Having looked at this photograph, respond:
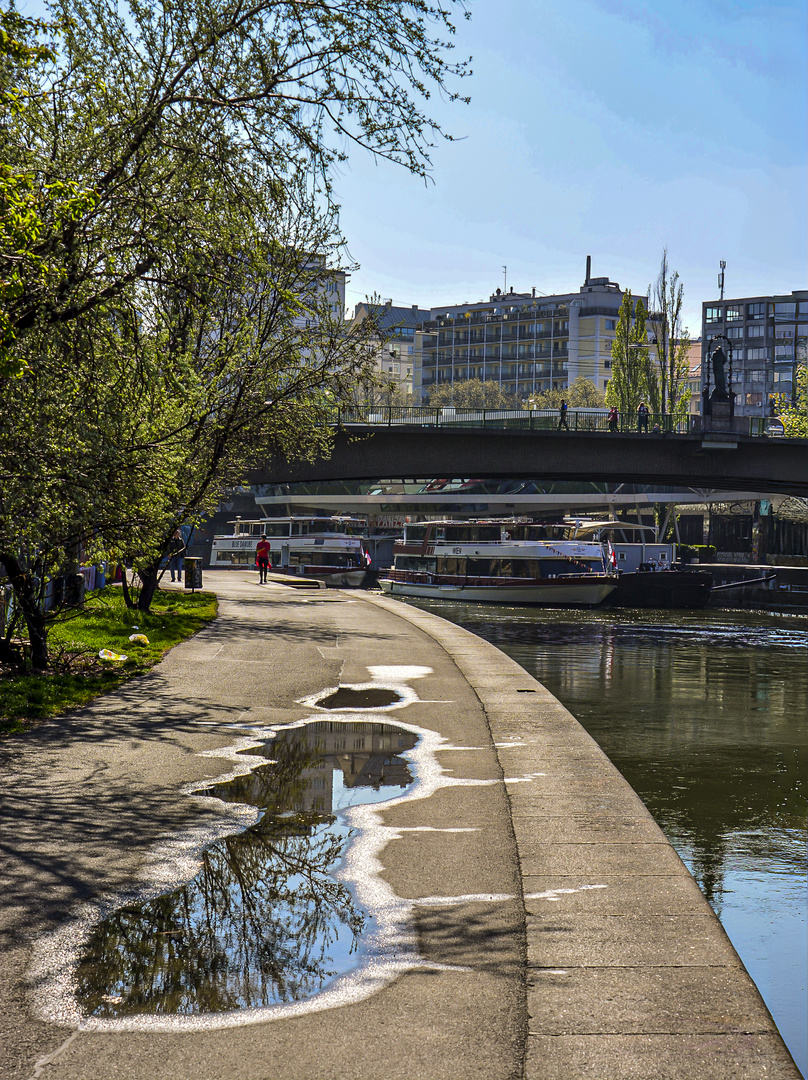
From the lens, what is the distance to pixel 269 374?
23.8 meters

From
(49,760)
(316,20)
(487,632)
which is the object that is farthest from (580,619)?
(49,760)

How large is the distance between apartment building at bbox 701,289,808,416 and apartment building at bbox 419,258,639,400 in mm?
14306

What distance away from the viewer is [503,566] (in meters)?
53.6

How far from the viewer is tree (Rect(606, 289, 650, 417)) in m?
78.9

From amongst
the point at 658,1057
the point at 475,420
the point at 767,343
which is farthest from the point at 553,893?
the point at 767,343

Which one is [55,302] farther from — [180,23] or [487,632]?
[487,632]

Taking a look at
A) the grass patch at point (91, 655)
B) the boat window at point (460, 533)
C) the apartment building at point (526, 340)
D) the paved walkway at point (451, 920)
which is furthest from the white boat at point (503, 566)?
the apartment building at point (526, 340)

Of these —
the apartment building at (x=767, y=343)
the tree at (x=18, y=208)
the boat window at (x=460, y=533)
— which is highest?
the apartment building at (x=767, y=343)

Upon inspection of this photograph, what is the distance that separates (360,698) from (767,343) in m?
135

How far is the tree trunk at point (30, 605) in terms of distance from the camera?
1302cm

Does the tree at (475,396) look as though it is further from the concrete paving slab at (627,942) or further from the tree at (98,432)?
the concrete paving slab at (627,942)

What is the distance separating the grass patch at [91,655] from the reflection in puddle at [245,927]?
150 inches

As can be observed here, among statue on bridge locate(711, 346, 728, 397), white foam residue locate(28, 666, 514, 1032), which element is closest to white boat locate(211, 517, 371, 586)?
statue on bridge locate(711, 346, 728, 397)

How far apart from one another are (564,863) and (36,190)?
25.9ft
